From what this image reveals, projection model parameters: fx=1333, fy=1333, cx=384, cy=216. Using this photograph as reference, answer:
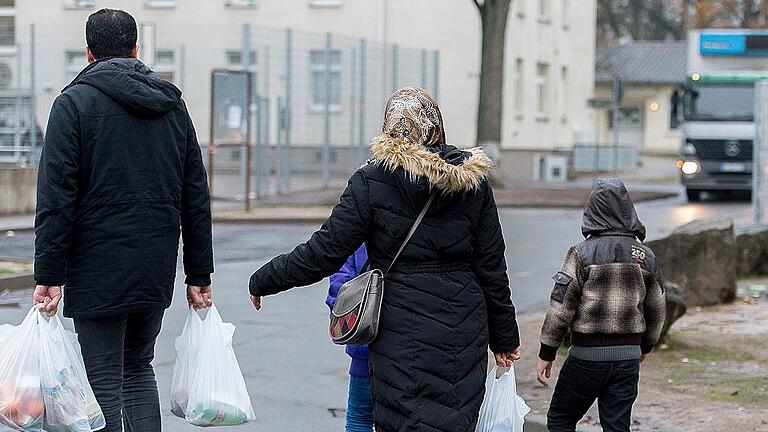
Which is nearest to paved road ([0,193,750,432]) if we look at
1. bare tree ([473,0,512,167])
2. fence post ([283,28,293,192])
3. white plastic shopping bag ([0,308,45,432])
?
white plastic shopping bag ([0,308,45,432])

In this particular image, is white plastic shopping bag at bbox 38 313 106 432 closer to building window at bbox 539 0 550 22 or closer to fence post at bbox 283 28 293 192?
fence post at bbox 283 28 293 192

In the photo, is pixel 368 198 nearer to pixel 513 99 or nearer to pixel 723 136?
pixel 723 136

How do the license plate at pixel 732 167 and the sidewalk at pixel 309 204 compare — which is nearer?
the sidewalk at pixel 309 204

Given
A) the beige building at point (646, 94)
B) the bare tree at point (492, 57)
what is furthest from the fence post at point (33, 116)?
the beige building at point (646, 94)

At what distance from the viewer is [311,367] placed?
28.1ft

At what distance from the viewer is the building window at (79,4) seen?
3869 centimetres

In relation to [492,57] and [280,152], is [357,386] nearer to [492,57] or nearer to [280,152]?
[280,152]

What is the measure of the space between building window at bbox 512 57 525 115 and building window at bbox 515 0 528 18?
1.36m

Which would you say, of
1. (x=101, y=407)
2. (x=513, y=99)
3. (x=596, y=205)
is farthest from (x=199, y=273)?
(x=513, y=99)

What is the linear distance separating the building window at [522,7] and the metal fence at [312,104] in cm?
783

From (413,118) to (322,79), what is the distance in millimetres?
26071

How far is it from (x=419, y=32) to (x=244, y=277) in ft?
81.3

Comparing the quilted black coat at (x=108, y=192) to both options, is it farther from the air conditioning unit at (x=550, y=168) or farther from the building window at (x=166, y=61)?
the air conditioning unit at (x=550, y=168)

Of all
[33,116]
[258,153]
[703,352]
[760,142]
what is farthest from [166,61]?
[703,352]
